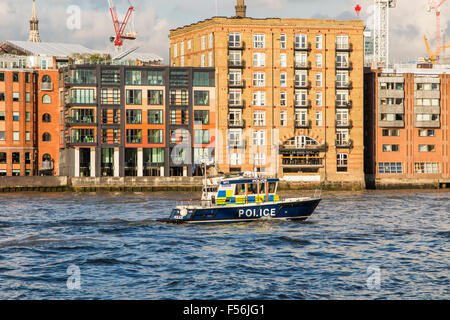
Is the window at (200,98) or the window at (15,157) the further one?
the window at (15,157)

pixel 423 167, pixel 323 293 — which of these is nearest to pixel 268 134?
pixel 423 167

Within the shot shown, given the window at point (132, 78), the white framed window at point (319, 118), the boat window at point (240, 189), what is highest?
the window at point (132, 78)

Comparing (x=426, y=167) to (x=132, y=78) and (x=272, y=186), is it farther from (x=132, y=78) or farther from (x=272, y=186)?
(x=272, y=186)

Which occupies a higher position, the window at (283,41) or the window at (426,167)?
the window at (283,41)

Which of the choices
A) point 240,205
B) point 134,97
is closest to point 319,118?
point 134,97

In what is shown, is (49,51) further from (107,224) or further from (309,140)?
(107,224)

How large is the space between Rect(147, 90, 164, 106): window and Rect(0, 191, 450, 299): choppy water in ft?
204

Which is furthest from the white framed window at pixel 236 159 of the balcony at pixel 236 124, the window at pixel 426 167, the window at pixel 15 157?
the window at pixel 15 157

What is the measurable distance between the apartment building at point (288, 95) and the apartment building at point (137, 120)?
4069mm

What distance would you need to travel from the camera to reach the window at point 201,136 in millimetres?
135125

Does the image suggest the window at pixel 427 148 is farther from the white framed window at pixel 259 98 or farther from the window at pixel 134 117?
the window at pixel 134 117

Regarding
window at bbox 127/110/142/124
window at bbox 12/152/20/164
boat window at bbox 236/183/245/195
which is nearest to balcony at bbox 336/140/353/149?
window at bbox 127/110/142/124

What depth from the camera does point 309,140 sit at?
454 ft
